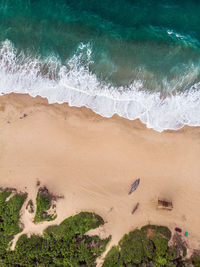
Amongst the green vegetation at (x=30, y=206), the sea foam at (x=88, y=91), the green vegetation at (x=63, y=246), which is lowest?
the green vegetation at (x=63, y=246)

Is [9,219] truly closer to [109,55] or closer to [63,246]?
[63,246]

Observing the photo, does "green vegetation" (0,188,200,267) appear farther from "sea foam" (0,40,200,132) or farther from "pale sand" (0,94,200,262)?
"sea foam" (0,40,200,132)

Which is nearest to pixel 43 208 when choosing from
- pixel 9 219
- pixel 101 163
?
pixel 9 219

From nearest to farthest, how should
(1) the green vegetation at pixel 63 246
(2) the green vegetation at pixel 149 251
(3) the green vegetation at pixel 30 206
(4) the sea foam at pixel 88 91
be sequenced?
(2) the green vegetation at pixel 149 251
(1) the green vegetation at pixel 63 246
(4) the sea foam at pixel 88 91
(3) the green vegetation at pixel 30 206

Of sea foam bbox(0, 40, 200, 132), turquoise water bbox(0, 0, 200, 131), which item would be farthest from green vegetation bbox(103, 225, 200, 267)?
turquoise water bbox(0, 0, 200, 131)

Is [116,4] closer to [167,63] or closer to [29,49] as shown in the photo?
[167,63]

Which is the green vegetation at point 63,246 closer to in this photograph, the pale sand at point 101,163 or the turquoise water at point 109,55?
the pale sand at point 101,163

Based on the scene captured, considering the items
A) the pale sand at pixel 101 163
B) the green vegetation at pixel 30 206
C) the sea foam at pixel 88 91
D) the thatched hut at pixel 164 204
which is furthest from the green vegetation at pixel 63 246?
the sea foam at pixel 88 91
